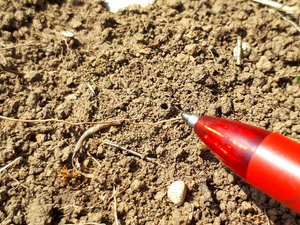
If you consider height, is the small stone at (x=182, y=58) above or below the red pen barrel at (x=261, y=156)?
above

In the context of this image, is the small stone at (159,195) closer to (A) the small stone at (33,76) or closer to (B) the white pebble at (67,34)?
(A) the small stone at (33,76)

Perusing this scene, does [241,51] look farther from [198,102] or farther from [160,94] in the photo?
[160,94]

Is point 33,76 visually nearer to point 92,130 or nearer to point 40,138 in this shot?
point 40,138

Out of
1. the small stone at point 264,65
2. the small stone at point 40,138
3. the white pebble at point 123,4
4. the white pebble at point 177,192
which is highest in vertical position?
the white pebble at point 123,4

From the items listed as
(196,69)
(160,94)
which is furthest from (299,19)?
(160,94)

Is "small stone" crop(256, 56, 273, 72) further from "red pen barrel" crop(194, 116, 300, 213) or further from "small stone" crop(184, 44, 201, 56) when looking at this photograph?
"red pen barrel" crop(194, 116, 300, 213)

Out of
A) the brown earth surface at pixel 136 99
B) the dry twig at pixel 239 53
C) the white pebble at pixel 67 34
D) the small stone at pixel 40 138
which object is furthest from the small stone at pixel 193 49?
the small stone at pixel 40 138

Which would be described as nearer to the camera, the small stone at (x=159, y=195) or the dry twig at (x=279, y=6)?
the small stone at (x=159, y=195)

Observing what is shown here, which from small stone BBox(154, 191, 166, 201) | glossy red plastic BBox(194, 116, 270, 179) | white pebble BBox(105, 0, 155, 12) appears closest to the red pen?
glossy red plastic BBox(194, 116, 270, 179)
